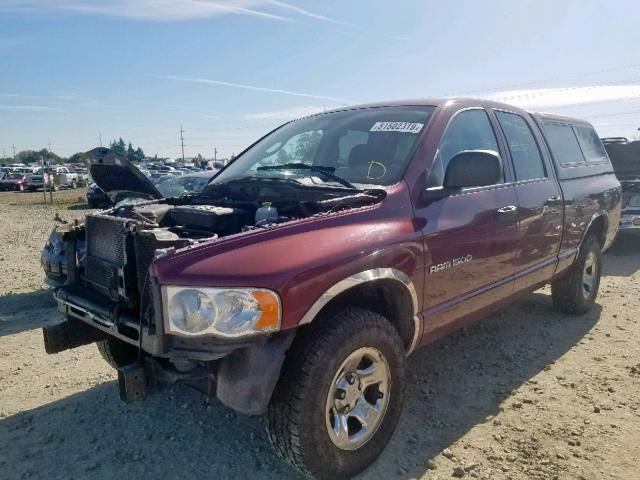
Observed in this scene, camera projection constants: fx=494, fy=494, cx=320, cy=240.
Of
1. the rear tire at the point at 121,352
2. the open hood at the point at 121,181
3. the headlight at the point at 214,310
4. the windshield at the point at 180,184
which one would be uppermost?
the open hood at the point at 121,181

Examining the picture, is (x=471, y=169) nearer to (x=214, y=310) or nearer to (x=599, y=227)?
(x=214, y=310)

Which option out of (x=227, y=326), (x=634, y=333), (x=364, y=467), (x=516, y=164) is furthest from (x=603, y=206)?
(x=227, y=326)

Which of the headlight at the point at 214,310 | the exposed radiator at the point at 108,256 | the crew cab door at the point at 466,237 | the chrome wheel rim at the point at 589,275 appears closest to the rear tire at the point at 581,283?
the chrome wheel rim at the point at 589,275

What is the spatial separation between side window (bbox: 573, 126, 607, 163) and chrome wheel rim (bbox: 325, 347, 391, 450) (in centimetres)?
369

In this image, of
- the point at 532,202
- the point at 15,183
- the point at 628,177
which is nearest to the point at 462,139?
the point at 532,202

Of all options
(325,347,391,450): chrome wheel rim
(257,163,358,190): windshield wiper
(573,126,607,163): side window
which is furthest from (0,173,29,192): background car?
(325,347,391,450): chrome wheel rim

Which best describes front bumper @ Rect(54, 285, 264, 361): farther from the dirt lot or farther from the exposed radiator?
the dirt lot

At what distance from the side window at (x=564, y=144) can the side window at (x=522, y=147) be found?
0.32 meters

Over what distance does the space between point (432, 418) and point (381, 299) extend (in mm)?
912

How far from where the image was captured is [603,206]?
493cm

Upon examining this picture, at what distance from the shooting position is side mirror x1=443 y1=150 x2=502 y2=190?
2.89 metres

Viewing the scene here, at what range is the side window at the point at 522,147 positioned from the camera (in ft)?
12.5

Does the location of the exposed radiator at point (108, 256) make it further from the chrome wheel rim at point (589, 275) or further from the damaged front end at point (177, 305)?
the chrome wheel rim at point (589, 275)

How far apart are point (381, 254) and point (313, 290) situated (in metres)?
0.49
